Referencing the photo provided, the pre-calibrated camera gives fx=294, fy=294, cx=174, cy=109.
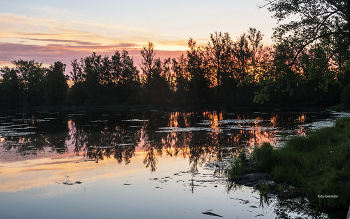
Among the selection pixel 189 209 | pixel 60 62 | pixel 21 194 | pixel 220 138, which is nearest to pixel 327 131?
pixel 220 138

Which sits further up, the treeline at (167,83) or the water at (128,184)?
the treeline at (167,83)

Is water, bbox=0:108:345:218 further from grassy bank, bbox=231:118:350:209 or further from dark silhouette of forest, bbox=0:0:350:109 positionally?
dark silhouette of forest, bbox=0:0:350:109

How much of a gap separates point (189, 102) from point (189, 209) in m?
67.5

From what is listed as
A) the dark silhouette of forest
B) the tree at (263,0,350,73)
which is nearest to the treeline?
the dark silhouette of forest

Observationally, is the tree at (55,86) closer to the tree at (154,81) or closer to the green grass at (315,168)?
the tree at (154,81)

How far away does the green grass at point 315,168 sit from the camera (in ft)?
26.4

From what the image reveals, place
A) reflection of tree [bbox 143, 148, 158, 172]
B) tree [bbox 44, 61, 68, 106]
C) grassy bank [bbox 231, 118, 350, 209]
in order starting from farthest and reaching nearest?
tree [bbox 44, 61, 68, 106]
reflection of tree [bbox 143, 148, 158, 172]
grassy bank [bbox 231, 118, 350, 209]

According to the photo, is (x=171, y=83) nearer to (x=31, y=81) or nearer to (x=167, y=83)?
(x=167, y=83)

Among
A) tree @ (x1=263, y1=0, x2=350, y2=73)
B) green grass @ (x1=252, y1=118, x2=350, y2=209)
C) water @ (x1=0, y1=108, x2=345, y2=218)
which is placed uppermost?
tree @ (x1=263, y1=0, x2=350, y2=73)

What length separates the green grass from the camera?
805 cm

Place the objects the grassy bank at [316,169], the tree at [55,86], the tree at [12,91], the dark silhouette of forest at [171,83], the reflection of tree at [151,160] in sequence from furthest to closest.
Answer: the tree at [12,91] → the tree at [55,86] → the dark silhouette of forest at [171,83] → the reflection of tree at [151,160] → the grassy bank at [316,169]

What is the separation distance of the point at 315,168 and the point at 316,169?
12 cm

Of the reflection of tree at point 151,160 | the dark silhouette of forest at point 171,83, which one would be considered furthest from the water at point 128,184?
the dark silhouette of forest at point 171,83

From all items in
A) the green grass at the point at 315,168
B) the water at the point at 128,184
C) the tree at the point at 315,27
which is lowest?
the water at the point at 128,184
